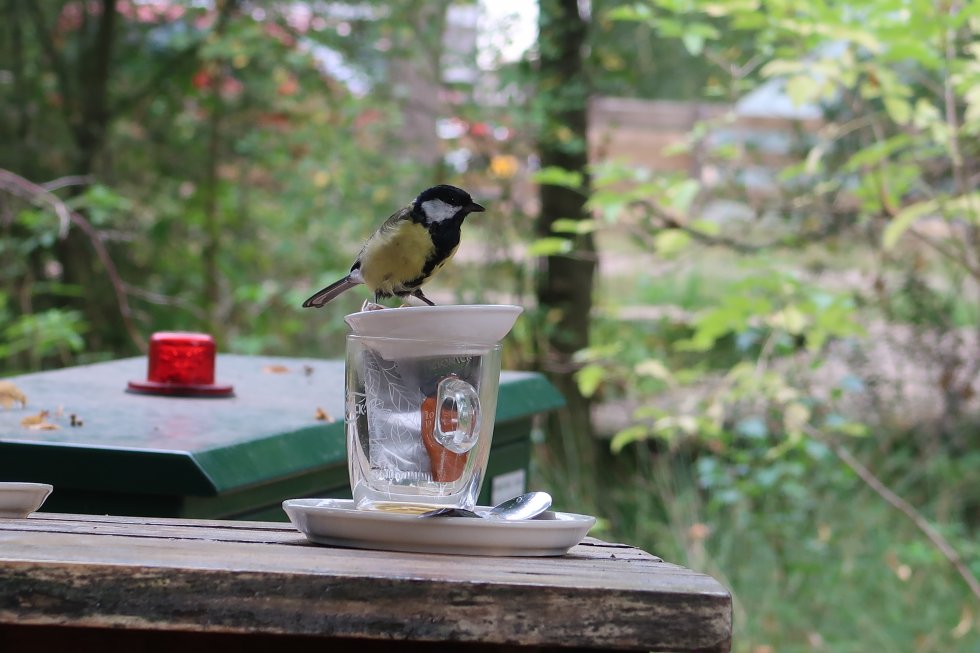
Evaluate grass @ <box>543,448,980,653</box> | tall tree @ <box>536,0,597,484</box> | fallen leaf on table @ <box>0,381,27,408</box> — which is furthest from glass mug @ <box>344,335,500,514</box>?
tall tree @ <box>536,0,597,484</box>

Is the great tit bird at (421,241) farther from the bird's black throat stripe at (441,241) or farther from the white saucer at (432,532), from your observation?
the white saucer at (432,532)

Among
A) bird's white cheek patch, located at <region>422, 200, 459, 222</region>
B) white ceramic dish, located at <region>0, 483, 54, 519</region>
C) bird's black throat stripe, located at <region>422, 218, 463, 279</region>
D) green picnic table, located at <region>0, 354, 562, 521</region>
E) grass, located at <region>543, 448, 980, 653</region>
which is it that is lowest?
grass, located at <region>543, 448, 980, 653</region>

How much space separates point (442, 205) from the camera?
58.4 inches

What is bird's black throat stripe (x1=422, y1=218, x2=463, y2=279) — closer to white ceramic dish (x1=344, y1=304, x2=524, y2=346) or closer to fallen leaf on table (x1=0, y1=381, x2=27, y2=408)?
white ceramic dish (x1=344, y1=304, x2=524, y2=346)

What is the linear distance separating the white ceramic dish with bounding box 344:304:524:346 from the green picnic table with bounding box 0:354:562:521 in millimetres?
518

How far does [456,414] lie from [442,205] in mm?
386

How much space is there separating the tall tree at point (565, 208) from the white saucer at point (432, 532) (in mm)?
3990

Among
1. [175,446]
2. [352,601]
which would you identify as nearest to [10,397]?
[175,446]

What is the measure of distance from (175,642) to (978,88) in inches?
94.8

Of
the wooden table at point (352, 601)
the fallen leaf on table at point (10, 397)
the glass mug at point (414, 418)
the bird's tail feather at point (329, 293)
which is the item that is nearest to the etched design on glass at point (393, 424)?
the glass mug at point (414, 418)

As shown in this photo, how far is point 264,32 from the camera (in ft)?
17.7

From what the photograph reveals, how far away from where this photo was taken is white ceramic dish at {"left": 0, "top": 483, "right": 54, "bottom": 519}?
119cm

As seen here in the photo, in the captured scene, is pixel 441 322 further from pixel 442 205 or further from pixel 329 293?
pixel 329 293

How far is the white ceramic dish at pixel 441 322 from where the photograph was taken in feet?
A: 3.74
